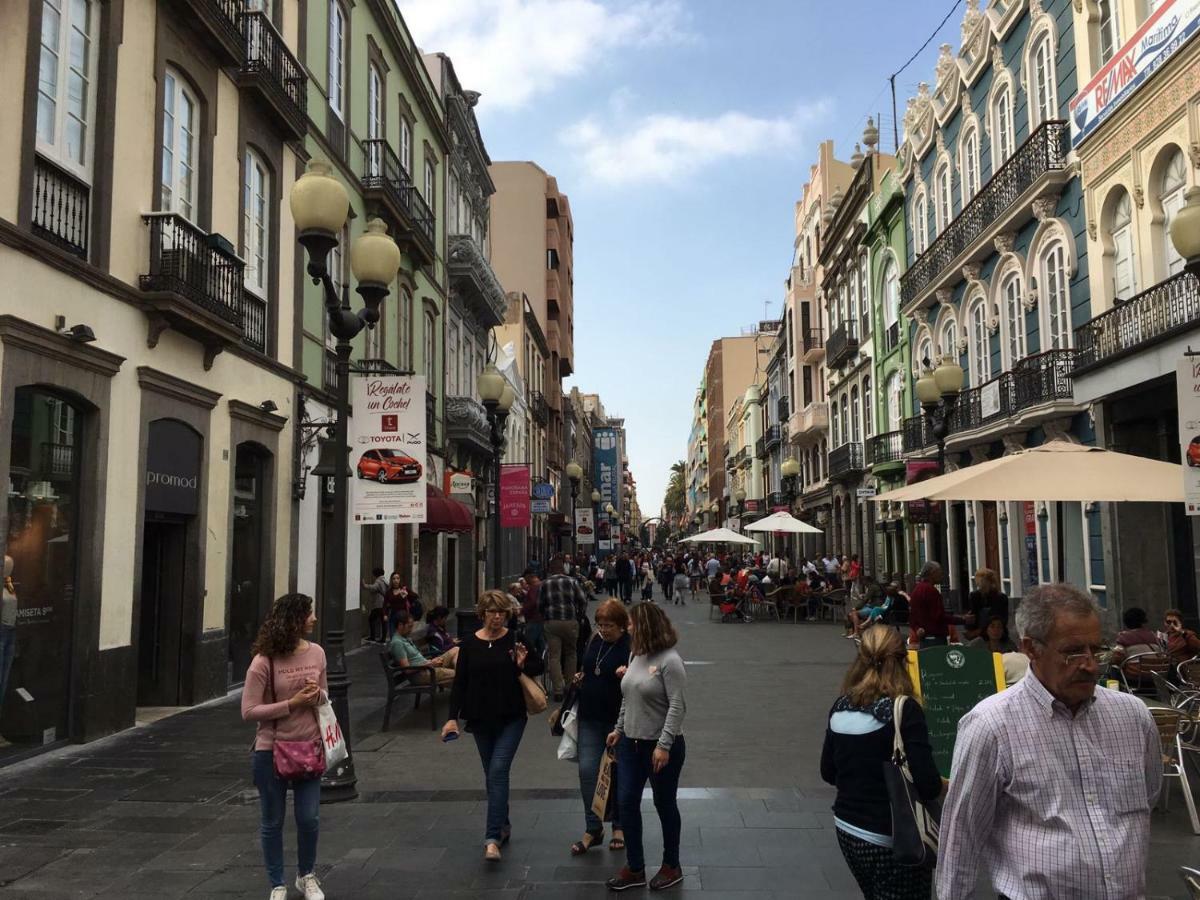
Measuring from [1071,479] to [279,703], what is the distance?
733cm

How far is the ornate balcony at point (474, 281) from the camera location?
90.9 ft

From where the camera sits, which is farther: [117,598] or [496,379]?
[496,379]

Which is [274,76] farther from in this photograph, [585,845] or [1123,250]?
[1123,250]

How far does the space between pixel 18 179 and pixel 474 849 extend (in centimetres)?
708

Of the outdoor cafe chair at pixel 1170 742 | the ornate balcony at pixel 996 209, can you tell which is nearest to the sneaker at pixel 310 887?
the outdoor cafe chair at pixel 1170 742

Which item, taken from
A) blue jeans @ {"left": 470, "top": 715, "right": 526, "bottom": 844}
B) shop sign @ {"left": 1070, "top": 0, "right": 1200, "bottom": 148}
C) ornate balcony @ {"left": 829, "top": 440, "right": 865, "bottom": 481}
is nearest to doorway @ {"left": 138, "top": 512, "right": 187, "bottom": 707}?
blue jeans @ {"left": 470, "top": 715, "right": 526, "bottom": 844}

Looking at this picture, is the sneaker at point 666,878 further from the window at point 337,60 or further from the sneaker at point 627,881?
the window at point 337,60

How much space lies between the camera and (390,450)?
9406 mm

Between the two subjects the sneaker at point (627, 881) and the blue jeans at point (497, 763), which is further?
the blue jeans at point (497, 763)

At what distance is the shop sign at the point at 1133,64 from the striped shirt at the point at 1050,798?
1506 centimetres

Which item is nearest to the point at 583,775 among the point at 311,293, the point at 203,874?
the point at 203,874

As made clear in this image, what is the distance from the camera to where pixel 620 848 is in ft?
20.5

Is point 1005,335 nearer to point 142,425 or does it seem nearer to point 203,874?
point 142,425

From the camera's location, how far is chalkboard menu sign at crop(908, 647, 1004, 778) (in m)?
6.21
